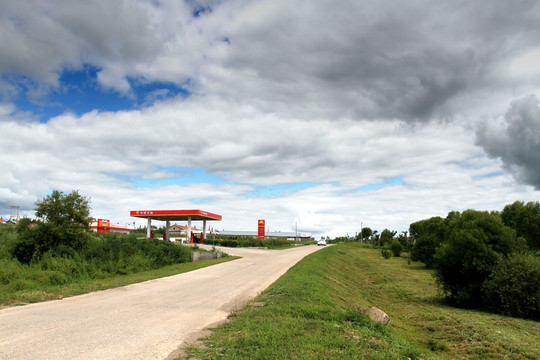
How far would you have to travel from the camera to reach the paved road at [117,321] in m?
6.38

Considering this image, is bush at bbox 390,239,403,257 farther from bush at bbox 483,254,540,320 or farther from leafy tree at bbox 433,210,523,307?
bush at bbox 483,254,540,320

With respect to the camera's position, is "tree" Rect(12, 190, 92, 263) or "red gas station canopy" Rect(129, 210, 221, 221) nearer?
"tree" Rect(12, 190, 92, 263)

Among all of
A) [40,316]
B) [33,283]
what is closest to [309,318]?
[40,316]

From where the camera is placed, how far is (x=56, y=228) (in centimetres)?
2012

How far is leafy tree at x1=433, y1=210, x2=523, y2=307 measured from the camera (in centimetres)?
1527

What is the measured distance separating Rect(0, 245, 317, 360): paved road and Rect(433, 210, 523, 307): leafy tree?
28.7 feet

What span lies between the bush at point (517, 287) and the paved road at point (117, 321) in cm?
930

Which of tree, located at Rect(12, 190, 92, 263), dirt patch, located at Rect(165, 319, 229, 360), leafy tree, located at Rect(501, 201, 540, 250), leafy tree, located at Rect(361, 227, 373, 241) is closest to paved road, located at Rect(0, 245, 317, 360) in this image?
dirt patch, located at Rect(165, 319, 229, 360)

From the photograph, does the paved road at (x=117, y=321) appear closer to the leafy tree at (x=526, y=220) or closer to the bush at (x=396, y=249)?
the bush at (x=396, y=249)

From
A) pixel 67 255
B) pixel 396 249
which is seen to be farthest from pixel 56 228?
pixel 396 249

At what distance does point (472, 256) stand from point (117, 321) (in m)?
14.1

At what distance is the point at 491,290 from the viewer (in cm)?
1423

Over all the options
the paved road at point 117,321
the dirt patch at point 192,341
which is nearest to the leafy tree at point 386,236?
the paved road at point 117,321

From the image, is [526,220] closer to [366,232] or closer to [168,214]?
[168,214]
